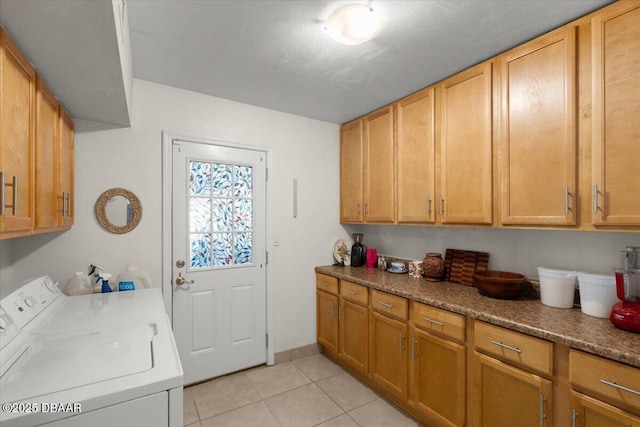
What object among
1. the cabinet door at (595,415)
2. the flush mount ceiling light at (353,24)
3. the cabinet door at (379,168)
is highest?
the flush mount ceiling light at (353,24)

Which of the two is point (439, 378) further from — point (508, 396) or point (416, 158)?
point (416, 158)

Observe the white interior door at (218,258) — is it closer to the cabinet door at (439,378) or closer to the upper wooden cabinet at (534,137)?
the upper wooden cabinet at (534,137)

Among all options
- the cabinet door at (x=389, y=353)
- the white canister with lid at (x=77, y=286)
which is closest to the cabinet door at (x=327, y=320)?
the cabinet door at (x=389, y=353)

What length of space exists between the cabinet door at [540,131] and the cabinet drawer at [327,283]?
156 cm

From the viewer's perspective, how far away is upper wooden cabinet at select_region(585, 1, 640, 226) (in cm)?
138

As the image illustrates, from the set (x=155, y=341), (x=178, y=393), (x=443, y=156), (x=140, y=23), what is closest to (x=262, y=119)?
(x=140, y=23)

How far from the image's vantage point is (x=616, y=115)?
144 centimetres

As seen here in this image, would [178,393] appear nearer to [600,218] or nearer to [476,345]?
[476,345]

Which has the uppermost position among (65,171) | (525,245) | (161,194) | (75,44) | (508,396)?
(75,44)

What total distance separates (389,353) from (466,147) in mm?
1572

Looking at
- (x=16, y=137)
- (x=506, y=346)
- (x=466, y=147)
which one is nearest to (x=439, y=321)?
(x=506, y=346)

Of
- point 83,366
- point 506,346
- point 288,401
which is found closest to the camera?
point 83,366

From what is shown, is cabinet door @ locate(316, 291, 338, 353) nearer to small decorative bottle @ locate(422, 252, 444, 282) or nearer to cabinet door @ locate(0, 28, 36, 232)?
small decorative bottle @ locate(422, 252, 444, 282)

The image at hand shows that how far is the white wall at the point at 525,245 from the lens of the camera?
1.75 m
